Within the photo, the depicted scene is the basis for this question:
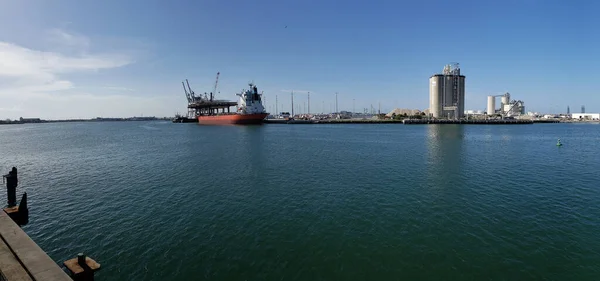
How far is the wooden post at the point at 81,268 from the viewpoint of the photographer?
9.27 meters

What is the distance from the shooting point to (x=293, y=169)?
31750 millimetres

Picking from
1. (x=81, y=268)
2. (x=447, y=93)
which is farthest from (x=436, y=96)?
(x=81, y=268)

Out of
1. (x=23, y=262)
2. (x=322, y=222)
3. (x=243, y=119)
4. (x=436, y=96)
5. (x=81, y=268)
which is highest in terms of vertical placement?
(x=436, y=96)

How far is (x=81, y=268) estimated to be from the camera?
9375 mm

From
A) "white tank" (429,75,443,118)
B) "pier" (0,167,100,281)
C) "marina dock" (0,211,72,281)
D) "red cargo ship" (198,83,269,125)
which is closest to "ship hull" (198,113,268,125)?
"red cargo ship" (198,83,269,125)

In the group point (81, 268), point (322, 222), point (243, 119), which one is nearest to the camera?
point (81, 268)

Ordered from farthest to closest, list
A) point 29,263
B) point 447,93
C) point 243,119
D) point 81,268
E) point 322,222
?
point 447,93, point 243,119, point 322,222, point 81,268, point 29,263

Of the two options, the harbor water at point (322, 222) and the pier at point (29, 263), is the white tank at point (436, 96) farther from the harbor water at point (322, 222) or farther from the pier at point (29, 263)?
the pier at point (29, 263)

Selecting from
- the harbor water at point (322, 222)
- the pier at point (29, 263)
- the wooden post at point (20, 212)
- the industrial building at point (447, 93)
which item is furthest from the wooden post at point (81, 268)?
the industrial building at point (447, 93)

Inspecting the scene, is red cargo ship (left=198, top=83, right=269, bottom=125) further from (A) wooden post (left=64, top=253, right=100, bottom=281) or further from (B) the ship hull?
(A) wooden post (left=64, top=253, right=100, bottom=281)

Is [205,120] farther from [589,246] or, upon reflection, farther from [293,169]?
[589,246]

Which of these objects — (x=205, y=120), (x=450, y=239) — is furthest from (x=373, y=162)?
(x=205, y=120)

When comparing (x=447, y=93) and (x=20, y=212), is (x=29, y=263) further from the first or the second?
(x=447, y=93)

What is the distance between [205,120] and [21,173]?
12823 centimetres
